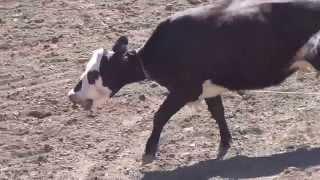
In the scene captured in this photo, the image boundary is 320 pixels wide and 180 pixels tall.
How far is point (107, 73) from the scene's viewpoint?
348 inches

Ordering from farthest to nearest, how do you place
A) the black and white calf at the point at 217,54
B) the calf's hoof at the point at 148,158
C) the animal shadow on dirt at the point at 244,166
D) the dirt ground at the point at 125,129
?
1. the calf's hoof at the point at 148,158
2. the dirt ground at the point at 125,129
3. the black and white calf at the point at 217,54
4. the animal shadow on dirt at the point at 244,166

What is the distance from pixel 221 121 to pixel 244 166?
71 cm

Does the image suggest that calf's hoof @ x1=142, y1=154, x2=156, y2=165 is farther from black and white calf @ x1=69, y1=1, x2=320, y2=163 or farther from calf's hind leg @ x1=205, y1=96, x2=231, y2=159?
calf's hind leg @ x1=205, y1=96, x2=231, y2=159

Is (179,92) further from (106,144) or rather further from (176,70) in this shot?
(106,144)

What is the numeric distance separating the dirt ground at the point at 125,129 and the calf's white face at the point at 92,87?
50 centimetres

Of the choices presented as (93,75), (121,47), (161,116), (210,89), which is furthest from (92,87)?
(210,89)

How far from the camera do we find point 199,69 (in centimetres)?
845

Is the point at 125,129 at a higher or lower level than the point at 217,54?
lower

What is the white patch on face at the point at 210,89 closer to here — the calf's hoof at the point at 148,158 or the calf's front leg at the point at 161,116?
the calf's front leg at the point at 161,116

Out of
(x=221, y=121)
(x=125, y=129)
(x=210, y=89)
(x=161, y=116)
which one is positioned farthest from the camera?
(x=125, y=129)

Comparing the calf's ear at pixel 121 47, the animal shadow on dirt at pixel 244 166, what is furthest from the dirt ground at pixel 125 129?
the calf's ear at pixel 121 47

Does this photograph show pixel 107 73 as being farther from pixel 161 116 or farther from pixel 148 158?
pixel 148 158

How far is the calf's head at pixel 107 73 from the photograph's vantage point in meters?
8.84

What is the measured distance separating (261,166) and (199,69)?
0.98m
